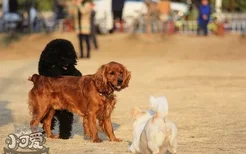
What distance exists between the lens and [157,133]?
7.62 metres

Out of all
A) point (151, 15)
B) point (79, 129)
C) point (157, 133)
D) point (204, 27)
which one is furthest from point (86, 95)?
point (151, 15)

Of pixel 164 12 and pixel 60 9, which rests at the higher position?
pixel 164 12

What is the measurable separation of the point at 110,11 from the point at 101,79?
24884 millimetres

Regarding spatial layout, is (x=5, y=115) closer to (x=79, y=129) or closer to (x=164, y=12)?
(x=79, y=129)

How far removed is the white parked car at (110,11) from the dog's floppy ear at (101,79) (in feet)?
77.8

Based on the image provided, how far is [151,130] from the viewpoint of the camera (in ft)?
25.1

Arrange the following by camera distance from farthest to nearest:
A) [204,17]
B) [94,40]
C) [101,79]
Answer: [204,17]
[94,40]
[101,79]

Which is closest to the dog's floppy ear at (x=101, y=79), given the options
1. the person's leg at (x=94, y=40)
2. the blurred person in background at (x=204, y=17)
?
the person's leg at (x=94, y=40)

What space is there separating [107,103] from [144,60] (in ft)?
55.7

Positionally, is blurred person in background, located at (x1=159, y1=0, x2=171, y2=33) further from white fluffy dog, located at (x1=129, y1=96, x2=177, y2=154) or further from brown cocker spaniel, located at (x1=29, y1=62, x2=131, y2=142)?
white fluffy dog, located at (x1=129, y1=96, x2=177, y2=154)

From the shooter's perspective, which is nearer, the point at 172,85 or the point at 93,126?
the point at 93,126

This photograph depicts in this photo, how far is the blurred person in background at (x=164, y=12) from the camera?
32.4m

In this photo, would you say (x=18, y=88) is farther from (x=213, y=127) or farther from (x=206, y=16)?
(x=206, y=16)

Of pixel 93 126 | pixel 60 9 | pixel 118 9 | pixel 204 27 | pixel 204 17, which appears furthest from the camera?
pixel 60 9
